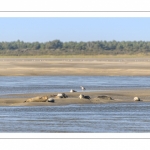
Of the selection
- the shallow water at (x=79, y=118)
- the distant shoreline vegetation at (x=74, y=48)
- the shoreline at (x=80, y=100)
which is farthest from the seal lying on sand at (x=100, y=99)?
the distant shoreline vegetation at (x=74, y=48)

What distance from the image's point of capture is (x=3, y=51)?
249 feet

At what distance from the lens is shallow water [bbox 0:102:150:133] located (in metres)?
15.0

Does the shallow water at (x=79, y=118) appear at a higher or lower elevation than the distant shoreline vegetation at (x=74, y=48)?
higher

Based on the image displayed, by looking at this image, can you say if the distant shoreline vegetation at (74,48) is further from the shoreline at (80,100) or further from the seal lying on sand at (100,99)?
the seal lying on sand at (100,99)

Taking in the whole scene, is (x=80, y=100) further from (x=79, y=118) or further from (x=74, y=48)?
(x=74, y=48)

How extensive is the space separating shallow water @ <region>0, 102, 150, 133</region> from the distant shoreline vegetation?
55.0 metres

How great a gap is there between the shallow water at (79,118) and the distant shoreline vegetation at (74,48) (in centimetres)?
5505

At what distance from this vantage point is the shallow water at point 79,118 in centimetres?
1499

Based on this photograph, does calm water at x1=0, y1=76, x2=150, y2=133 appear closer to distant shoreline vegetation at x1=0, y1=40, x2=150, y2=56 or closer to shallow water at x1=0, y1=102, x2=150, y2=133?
shallow water at x1=0, y1=102, x2=150, y2=133

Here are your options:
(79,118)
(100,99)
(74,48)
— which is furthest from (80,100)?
(74,48)
